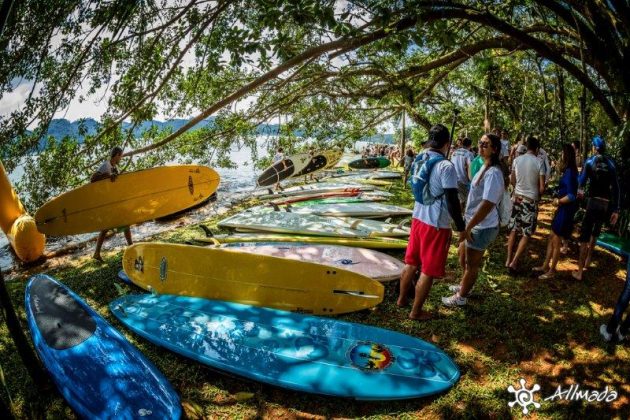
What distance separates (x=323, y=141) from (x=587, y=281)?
5.85 meters

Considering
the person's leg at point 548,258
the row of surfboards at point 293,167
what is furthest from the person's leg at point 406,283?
the row of surfboards at point 293,167

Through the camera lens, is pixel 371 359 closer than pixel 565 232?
Yes

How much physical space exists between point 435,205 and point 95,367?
9.71 feet

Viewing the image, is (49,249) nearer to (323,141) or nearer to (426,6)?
(323,141)

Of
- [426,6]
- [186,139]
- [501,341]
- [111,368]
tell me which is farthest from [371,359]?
[186,139]

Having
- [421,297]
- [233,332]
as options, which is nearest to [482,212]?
[421,297]

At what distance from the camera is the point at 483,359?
2875 mm

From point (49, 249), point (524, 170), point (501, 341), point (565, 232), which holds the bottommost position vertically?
point (49, 249)

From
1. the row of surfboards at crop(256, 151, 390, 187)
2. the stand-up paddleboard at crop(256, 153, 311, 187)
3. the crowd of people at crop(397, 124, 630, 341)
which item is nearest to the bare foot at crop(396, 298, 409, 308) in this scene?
the crowd of people at crop(397, 124, 630, 341)

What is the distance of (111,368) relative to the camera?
2.62 metres

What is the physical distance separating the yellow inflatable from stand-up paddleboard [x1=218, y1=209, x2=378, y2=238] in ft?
13.1

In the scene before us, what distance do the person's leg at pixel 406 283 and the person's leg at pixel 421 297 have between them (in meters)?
0.16

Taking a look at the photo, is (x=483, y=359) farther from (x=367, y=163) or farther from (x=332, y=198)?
(x=367, y=163)

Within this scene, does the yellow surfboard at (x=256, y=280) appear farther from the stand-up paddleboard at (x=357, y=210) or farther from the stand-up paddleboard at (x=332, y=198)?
the stand-up paddleboard at (x=332, y=198)
